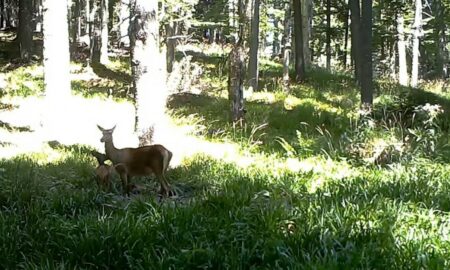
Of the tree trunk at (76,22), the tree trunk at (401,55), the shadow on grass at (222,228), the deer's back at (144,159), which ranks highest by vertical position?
the tree trunk at (76,22)

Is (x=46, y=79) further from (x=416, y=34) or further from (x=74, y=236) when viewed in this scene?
(x=416, y=34)

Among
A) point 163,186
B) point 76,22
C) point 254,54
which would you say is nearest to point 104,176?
point 163,186

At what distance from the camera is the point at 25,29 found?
23.8 m

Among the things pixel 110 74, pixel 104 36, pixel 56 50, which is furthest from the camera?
pixel 104 36

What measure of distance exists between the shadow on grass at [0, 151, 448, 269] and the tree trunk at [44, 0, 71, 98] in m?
3.88

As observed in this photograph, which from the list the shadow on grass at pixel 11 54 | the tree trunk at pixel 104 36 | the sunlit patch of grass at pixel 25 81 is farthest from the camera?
the tree trunk at pixel 104 36

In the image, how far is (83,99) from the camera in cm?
1550

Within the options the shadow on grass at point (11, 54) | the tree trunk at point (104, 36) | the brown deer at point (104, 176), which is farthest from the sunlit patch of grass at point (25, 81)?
the brown deer at point (104, 176)

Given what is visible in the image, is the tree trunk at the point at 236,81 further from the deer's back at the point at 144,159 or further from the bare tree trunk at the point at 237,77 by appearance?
the deer's back at the point at 144,159

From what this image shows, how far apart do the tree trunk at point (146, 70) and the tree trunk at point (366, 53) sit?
5250mm

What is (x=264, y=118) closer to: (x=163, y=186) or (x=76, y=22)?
(x=163, y=186)

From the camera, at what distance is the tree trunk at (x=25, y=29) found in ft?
76.4

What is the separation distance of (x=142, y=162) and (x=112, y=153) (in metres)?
0.41

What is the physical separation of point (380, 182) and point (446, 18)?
2578cm
